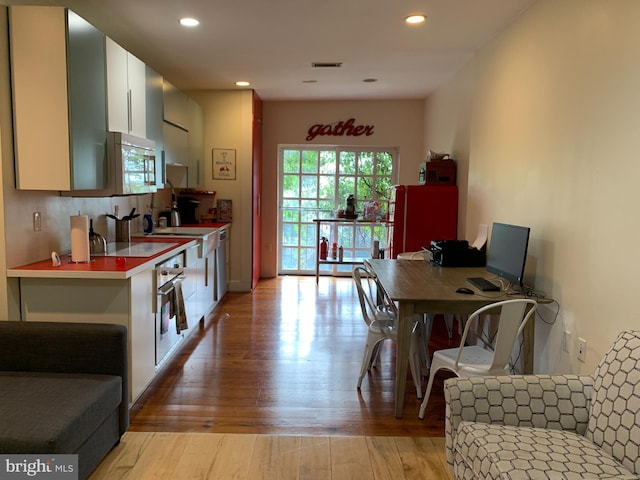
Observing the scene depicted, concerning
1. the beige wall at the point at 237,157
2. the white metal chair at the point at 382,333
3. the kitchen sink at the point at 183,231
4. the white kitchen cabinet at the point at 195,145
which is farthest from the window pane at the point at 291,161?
the white metal chair at the point at 382,333

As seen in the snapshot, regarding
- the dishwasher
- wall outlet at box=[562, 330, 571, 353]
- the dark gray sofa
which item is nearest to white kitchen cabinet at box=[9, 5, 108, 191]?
the dark gray sofa

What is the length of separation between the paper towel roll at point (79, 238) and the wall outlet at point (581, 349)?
283 centimetres

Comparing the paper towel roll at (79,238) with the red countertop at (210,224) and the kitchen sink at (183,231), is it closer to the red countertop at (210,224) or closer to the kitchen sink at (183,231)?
the kitchen sink at (183,231)

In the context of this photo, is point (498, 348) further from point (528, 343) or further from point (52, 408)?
point (52, 408)

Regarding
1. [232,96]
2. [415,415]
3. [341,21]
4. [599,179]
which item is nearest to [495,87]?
[341,21]

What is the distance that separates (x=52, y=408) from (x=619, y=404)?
2172 mm

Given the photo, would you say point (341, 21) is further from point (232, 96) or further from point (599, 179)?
point (232, 96)

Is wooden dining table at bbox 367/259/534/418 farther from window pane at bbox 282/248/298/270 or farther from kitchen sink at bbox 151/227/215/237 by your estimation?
window pane at bbox 282/248/298/270

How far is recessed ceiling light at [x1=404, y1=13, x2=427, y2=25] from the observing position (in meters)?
3.21

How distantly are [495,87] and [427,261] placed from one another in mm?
1503

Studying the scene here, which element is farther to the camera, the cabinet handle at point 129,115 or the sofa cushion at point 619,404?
the cabinet handle at point 129,115

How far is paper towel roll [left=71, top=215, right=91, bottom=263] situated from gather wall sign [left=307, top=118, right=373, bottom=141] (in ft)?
14.0

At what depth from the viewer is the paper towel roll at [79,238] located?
8.98 ft

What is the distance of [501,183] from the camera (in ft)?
11.5
